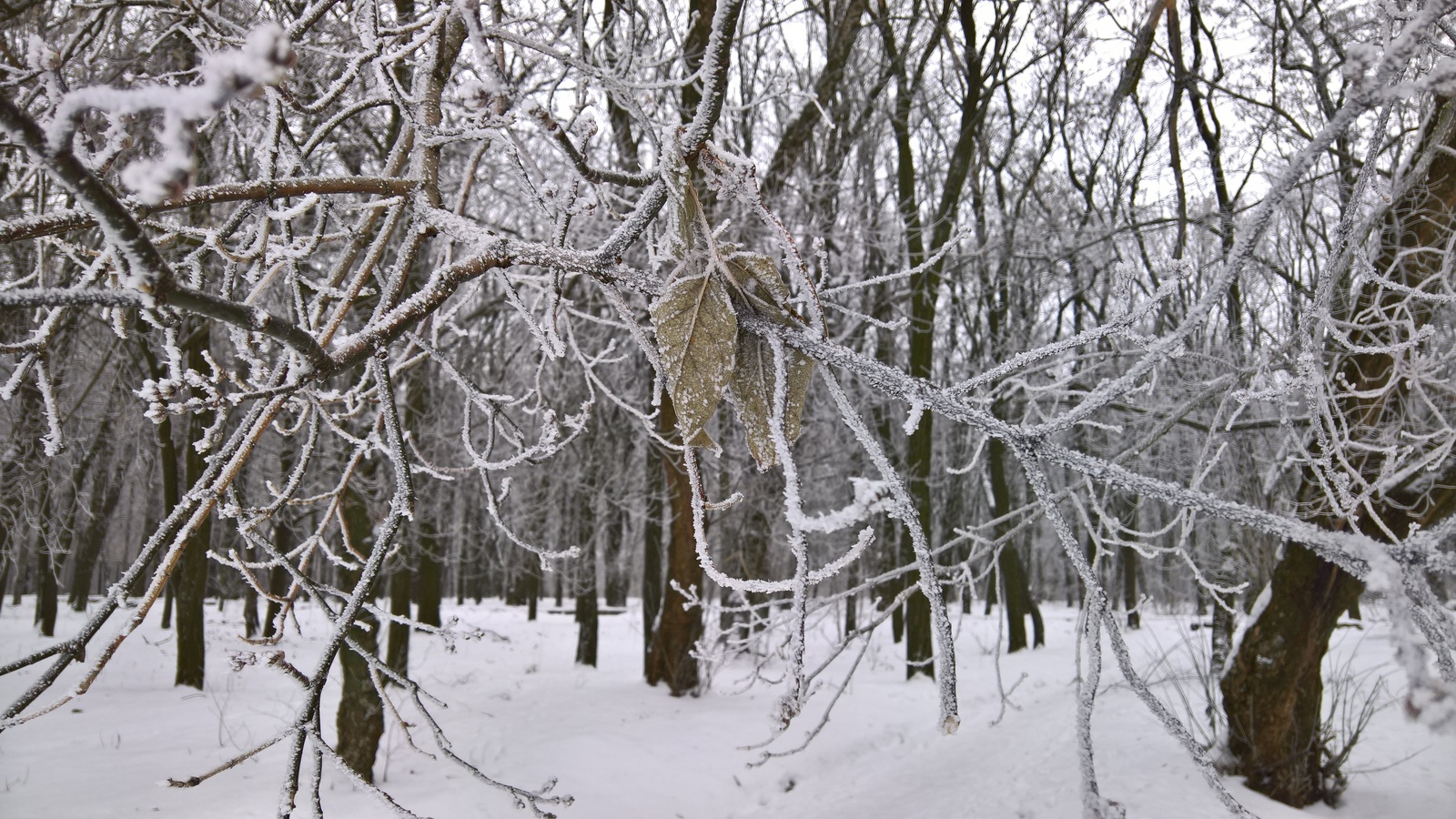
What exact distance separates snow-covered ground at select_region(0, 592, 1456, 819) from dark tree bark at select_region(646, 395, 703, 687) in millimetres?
260

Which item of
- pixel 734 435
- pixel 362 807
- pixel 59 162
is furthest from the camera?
pixel 734 435

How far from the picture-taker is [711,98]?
93cm

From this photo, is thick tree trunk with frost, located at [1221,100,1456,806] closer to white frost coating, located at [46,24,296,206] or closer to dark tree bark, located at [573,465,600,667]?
white frost coating, located at [46,24,296,206]

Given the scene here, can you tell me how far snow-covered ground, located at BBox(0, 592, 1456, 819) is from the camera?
15.8 feet

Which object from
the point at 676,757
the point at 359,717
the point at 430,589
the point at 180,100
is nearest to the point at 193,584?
the point at 430,589

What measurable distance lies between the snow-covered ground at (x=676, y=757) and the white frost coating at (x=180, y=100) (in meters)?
4.17

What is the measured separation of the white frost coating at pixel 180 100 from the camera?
418mm

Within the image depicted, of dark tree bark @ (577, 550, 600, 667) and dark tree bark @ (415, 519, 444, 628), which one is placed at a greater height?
dark tree bark @ (415, 519, 444, 628)

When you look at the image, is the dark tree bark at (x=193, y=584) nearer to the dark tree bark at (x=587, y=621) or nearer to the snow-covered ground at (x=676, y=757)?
→ the snow-covered ground at (x=676, y=757)

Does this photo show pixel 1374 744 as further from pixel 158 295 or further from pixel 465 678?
pixel 465 678

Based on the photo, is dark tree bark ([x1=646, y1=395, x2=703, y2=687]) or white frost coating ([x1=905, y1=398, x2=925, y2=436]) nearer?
white frost coating ([x1=905, y1=398, x2=925, y2=436])

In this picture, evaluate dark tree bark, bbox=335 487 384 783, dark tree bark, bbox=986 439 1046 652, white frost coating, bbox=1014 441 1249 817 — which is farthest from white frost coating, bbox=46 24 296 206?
dark tree bark, bbox=986 439 1046 652

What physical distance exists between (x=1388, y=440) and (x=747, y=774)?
5143 millimetres

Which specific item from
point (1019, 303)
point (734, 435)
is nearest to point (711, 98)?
point (734, 435)
